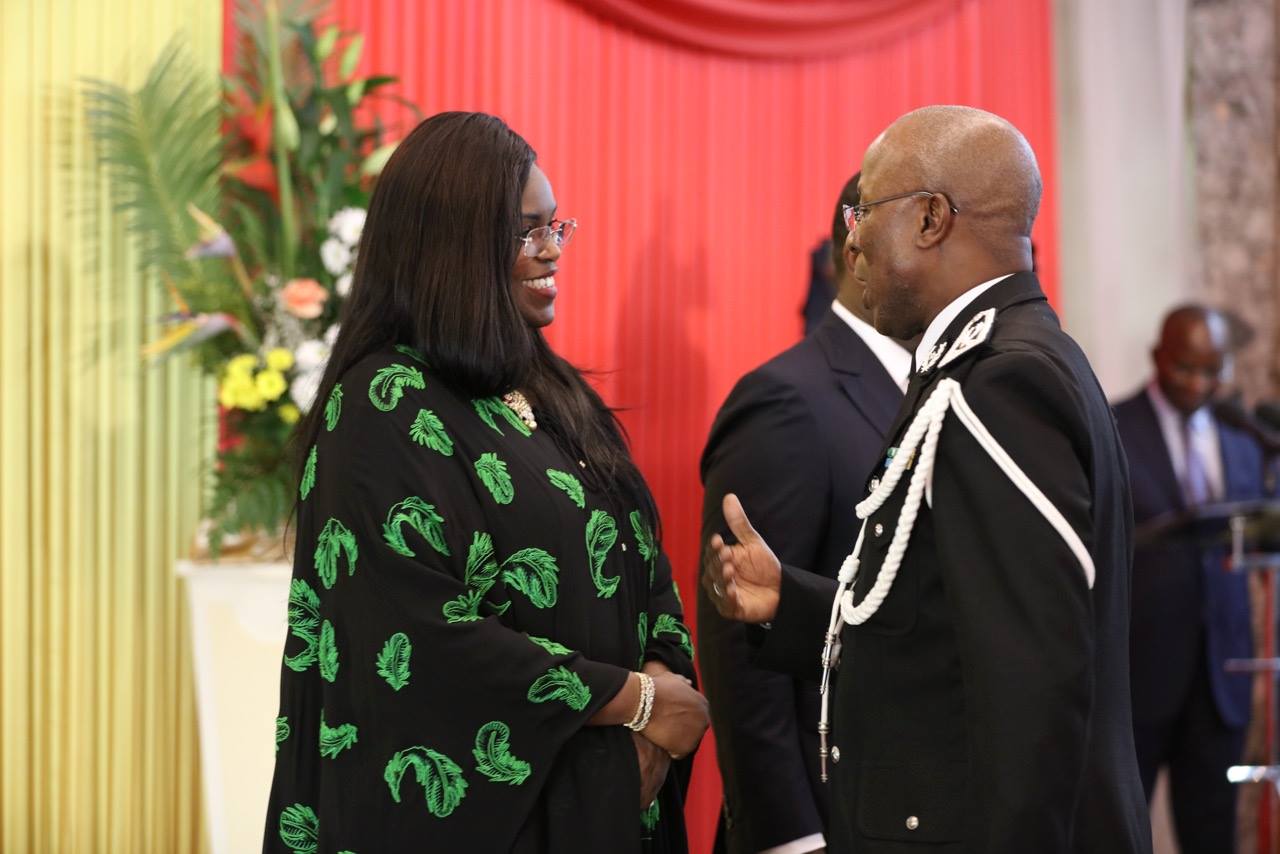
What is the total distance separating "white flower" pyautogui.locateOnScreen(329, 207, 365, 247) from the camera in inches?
127

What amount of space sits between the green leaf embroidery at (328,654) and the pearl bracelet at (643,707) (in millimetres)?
428

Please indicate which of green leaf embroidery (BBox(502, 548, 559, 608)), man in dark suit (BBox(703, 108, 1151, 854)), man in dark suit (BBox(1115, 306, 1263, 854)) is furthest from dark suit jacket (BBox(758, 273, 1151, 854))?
man in dark suit (BBox(1115, 306, 1263, 854))

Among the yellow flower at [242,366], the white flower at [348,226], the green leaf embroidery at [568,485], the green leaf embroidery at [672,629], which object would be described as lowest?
the green leaf embroidery at [672,629]

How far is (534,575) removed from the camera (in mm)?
2033

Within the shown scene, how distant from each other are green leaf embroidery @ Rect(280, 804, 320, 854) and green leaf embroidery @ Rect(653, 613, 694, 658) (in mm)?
609

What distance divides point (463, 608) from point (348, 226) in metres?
1.53

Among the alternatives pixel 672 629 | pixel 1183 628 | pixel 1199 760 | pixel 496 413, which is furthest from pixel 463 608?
pixel 1199 760

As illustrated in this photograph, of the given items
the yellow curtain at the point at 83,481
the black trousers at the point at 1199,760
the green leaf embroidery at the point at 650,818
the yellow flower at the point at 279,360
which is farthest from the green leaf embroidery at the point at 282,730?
the black trousers at the point at 1199,760

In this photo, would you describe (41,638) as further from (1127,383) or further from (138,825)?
(1127,383)

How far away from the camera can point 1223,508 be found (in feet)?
13.4

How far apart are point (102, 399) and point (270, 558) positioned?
661 mm

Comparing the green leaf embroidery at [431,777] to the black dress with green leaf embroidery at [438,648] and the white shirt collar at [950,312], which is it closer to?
the black dress with green leaf embroidery at [438,648]

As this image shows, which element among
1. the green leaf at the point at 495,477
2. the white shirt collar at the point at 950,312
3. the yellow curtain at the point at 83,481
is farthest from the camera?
the yellow curtain at the point at 83,481

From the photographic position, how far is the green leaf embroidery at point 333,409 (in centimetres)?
203
